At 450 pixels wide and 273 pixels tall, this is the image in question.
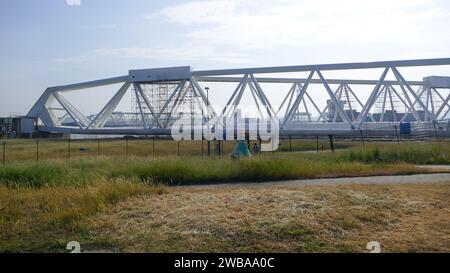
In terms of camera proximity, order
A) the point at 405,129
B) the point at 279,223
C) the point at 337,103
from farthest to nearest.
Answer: the point at 337,103
the point at 405,129
the point at 279,223

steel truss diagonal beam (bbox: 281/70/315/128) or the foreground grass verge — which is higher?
steel truss diagonal beam (bbox: 281/70/315/128)

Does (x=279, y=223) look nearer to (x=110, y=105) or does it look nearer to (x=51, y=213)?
(x=51, y=213)

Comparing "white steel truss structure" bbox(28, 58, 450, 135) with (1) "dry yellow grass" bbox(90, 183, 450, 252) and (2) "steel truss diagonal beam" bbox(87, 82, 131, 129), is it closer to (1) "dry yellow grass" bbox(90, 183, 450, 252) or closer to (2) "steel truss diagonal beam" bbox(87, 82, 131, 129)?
(2) "steel truss diagonal beam" bbox(87, 82, 131, 129)

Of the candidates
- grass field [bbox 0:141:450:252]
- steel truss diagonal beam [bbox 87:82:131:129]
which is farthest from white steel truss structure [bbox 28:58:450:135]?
grass field [bbox 0:141:450:252]

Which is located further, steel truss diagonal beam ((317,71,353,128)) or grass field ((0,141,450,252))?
steel truss diagonal beam ((317,71,353,128))

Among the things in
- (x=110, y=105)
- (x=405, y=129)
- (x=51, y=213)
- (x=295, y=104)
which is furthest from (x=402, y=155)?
(x=110, y=105)

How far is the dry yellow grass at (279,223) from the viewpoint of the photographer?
5430mm

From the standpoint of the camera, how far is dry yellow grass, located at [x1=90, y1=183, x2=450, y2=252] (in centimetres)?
543

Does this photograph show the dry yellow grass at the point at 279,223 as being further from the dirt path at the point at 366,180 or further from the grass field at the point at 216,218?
the dirt path at the point at 366,180


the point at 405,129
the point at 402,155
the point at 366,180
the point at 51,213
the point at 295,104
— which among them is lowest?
the point at 366,180

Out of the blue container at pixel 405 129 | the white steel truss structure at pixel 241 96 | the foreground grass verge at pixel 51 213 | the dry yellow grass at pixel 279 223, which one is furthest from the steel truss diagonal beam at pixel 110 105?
the dry yellow grass at pixel 279 223

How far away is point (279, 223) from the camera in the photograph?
244 inches
